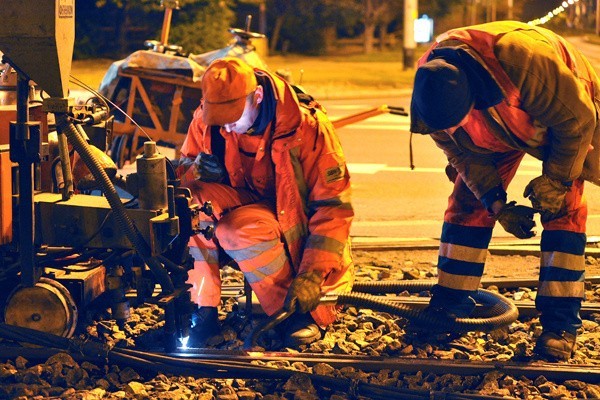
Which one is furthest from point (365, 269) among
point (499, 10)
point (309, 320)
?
point (499, 10)

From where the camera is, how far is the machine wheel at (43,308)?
538 cm

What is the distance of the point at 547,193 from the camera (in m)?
5.30

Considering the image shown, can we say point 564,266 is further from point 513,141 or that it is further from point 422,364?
point 422,364

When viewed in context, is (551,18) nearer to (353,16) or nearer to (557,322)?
(353,16)

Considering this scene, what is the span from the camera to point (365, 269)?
7363mm

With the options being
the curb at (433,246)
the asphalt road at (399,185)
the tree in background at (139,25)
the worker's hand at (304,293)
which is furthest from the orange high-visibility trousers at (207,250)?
the tree in background at (139,25)

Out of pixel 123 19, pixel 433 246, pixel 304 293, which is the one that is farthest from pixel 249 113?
pixel 123 19

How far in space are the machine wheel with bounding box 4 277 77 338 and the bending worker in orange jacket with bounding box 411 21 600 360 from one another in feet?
5.85

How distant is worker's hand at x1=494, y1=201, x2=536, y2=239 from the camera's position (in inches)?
217

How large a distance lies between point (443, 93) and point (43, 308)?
2.06 meters

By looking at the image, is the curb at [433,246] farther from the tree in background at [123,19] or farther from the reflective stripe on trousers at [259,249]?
the tree in background at [123,19]

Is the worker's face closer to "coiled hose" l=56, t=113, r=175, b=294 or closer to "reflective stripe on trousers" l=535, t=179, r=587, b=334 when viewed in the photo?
"coiled hose" l=56, t=113, r=175, b=294

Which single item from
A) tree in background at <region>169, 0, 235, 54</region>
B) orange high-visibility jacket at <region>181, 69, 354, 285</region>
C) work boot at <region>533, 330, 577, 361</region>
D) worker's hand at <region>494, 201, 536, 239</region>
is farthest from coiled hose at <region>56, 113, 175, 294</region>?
tree in background at <region>169, 0, 235, 54</region>

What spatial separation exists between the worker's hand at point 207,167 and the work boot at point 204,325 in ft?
2.18
